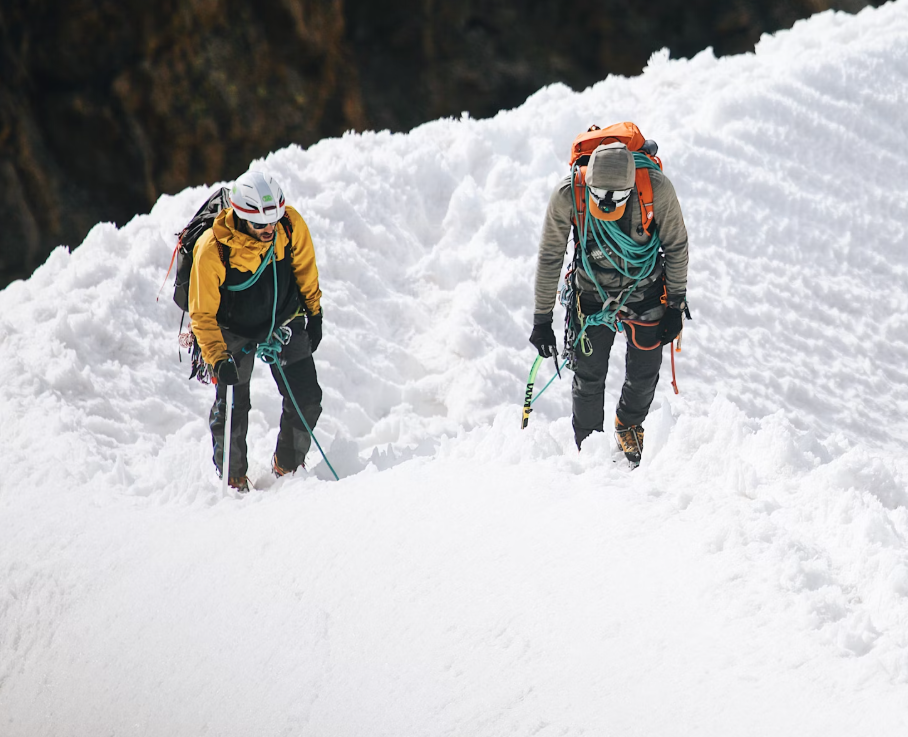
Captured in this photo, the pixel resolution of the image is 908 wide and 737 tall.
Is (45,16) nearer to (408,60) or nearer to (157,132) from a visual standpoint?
(157,132)

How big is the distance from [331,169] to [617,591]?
6.16 meters

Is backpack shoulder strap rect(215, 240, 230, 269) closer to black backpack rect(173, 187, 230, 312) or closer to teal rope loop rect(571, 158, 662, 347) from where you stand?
black backpack rect(173, 187, 230, 312)

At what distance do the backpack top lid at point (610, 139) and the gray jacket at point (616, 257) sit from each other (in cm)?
16

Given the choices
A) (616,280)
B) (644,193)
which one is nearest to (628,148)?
(644,193)

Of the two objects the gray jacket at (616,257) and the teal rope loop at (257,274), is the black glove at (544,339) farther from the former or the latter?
the teal rope loop at (257,274)

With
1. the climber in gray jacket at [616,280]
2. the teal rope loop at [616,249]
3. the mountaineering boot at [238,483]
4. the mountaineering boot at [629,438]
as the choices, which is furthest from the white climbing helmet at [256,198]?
the mountaineering boot at [629,438]

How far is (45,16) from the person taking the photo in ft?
55.4

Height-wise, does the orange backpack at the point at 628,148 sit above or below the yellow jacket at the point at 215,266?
above

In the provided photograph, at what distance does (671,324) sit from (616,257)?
20.2 inches

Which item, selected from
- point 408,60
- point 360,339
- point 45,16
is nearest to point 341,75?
point 408,60


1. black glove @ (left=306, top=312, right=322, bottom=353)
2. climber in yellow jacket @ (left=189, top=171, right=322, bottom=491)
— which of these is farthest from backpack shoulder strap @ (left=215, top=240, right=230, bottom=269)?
black glove @ (left=306, top=312, right=322, bottom=353)

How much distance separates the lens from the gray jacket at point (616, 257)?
4.75m

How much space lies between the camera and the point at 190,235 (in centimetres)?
487

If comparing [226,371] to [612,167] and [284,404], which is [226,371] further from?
[612,167]
